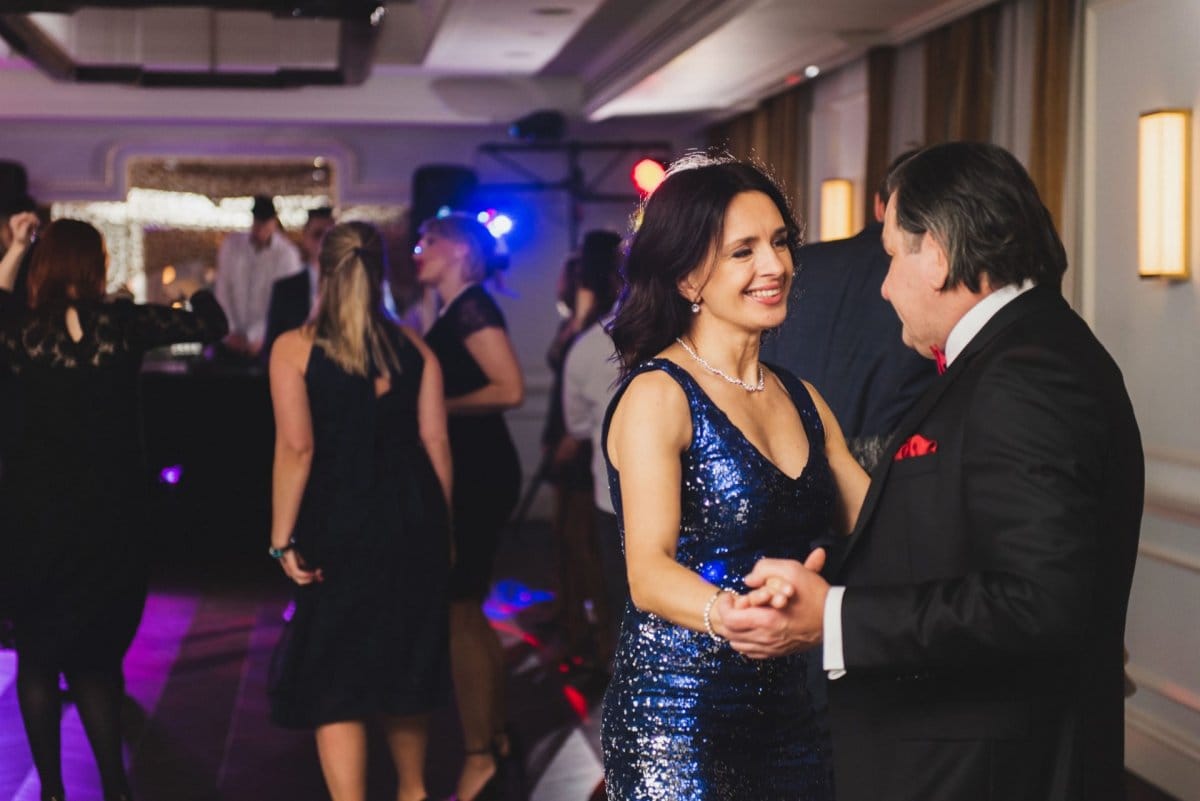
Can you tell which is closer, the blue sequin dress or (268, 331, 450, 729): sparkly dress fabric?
the blue sequin dress

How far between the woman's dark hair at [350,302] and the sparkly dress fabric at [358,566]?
36mm

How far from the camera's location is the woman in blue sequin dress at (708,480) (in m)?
2.05

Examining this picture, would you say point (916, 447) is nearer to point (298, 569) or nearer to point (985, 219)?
point (985, 219)

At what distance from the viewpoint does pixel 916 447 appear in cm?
180

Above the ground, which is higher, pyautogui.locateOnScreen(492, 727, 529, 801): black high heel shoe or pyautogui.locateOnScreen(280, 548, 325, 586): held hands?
pyautogui.locateOnScreen(280, 548, 325, 586): held hands

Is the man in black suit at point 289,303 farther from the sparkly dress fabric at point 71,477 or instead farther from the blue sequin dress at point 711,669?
the blue sequin dress at point 711,669

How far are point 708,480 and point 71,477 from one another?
2.33 metres

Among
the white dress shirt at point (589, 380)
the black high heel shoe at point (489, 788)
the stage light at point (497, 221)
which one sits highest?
the stage light at point (497, 221)

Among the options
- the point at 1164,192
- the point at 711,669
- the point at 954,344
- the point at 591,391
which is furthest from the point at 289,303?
the point at 954,344

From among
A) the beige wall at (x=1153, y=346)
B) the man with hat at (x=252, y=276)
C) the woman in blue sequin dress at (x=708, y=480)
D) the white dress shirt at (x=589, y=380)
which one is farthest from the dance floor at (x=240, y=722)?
the man with hat at (x=252, y=276)

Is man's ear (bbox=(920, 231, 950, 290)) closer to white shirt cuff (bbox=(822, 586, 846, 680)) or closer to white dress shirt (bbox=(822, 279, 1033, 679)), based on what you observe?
white dress shirt (bbox=(822, 279, 1033, 679))

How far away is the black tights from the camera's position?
12.7 ft

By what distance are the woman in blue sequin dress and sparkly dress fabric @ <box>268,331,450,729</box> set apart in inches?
65.9

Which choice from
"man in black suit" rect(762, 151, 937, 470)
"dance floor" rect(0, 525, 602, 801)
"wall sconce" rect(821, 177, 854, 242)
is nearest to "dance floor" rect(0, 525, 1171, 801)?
"dance floor" rect(0, 525, 602, 801)
